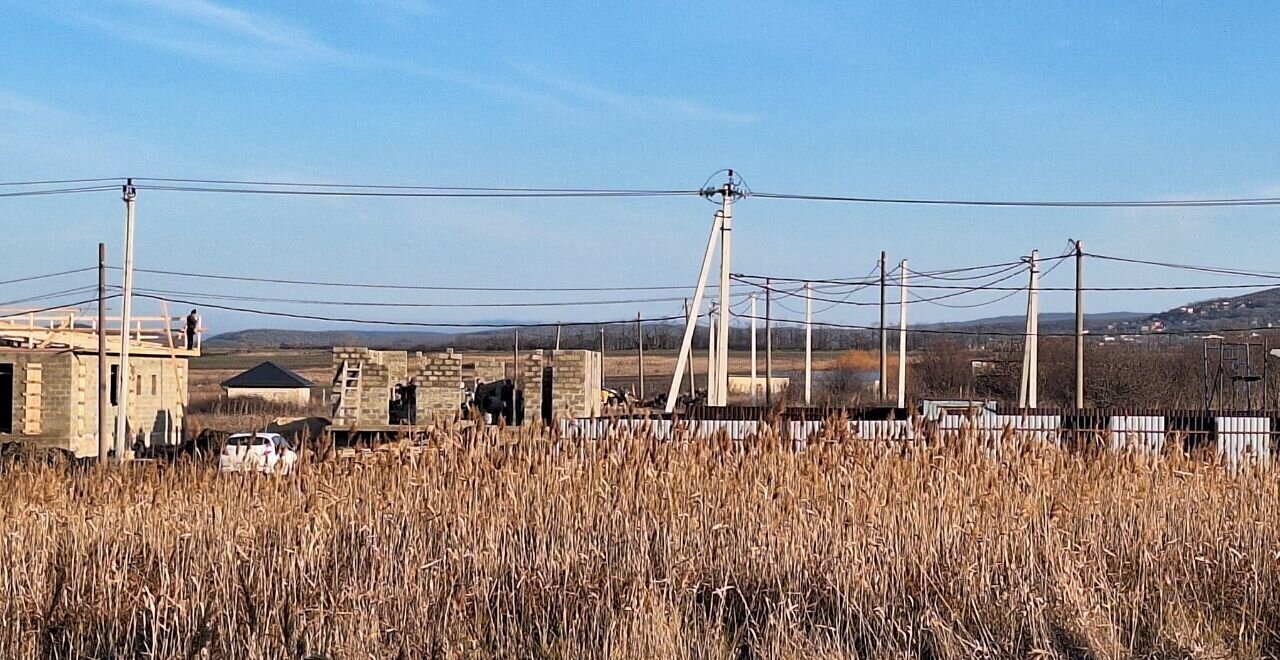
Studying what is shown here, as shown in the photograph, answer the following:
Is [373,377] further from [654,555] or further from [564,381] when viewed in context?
[654,555]

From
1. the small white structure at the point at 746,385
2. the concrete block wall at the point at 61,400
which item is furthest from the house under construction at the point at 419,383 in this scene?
the small white structure at the point at 746,385

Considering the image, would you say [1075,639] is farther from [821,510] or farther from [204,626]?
[204,626]

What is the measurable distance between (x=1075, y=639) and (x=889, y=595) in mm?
1053

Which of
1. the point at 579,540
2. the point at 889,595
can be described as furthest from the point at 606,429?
the point at 889,595

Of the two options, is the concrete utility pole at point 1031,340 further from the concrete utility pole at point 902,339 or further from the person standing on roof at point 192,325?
the person standing on roof at point 192,325

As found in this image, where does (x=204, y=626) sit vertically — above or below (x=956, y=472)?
below

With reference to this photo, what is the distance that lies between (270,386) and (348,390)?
158ft

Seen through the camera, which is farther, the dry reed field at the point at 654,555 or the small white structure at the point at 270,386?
the small white structure at the point at 270,386

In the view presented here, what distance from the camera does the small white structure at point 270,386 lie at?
277 ft

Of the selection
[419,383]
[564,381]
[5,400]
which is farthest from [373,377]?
[5,400]

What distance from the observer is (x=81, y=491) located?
1059 cm

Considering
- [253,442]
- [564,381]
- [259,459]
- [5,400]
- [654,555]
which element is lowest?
[654,555]

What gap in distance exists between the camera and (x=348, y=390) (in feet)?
128

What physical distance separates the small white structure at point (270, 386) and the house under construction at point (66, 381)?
38856 mm
